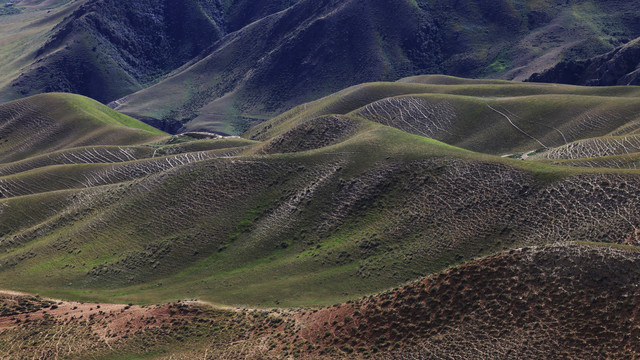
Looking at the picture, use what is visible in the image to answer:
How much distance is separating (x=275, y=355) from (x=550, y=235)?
1216 inches

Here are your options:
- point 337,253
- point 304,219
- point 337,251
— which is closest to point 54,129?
point 304,219

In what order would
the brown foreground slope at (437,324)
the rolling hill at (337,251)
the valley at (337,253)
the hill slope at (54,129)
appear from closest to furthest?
the brown foreground slope at (437,324), the valley at (337,253), the rolling hill at (337,251), the hill slope at (54,129)

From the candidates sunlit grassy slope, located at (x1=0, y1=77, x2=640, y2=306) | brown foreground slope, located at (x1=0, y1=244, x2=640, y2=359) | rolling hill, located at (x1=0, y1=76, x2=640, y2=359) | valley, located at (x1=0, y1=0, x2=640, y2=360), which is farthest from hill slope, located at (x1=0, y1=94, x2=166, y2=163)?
brown foreground slope, located at (x1=0, y1=244, x2=640, y2=359)

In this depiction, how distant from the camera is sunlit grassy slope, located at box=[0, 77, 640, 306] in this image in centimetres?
5969

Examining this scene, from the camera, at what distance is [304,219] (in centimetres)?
7469

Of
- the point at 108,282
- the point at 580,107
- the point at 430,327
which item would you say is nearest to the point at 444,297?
the point at 430,327

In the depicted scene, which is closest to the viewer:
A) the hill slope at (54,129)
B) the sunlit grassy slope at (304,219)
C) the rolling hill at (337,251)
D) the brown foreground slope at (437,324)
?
the brown foreground slope at (437,324)

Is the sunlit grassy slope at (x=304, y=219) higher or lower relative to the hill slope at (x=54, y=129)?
lower

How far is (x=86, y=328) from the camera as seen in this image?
2173 inches

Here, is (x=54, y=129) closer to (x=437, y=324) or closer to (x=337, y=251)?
(x=337, y=251)

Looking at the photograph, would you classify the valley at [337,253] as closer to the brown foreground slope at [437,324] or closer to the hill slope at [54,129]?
the brown foreground slope at [437,324]

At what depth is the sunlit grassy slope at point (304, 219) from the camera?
59.7 metres

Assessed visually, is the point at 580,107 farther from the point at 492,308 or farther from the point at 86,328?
the point at 86,328

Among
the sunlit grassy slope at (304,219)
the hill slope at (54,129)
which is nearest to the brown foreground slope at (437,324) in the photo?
the sunlit grassy slope at (304,219)
